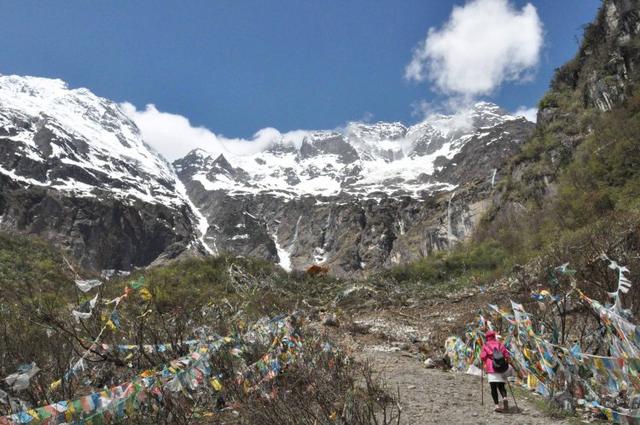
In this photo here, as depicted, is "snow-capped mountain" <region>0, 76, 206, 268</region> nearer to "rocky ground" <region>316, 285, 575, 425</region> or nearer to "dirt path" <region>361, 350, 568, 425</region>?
"rocky ground" <region>316, 285, 575, 425</region>

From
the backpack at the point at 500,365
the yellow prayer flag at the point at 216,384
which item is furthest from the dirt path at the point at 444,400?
the yellow prayer flag at the point at 216,384

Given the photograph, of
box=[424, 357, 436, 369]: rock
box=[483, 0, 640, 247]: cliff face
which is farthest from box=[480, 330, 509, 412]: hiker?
box=[483, 0, 640, 247]: cliff face

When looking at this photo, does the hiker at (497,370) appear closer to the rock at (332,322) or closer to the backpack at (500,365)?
the backpack at (500,365)

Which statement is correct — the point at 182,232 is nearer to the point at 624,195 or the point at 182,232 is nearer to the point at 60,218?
the point at 60,218

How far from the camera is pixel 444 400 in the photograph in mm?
6797

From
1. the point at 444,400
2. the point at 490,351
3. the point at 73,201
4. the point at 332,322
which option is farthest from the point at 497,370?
the point at 73,201

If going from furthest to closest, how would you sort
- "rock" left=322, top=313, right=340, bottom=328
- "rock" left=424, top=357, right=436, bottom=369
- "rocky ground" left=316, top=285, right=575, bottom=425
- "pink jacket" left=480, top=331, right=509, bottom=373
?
"rock" left=322, top=313, right=340, bottom=328
"rock" left=424, top=357, right=436, bottom=369
"pink jacket" left=480, top=331, right=509, bottom=373
"rocky ground" left=316, top=285, right=575, bottom=425

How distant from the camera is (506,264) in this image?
102 ft

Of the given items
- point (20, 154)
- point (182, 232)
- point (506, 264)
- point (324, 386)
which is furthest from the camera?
point (182, 232)

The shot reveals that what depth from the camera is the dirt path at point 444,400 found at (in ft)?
18.8

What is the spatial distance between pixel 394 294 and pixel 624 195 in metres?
14.7

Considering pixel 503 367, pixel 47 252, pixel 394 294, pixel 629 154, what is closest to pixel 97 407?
pixel 503 367

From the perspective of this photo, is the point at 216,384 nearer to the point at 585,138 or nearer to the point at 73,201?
the point at 585,138

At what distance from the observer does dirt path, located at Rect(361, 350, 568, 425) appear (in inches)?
226
